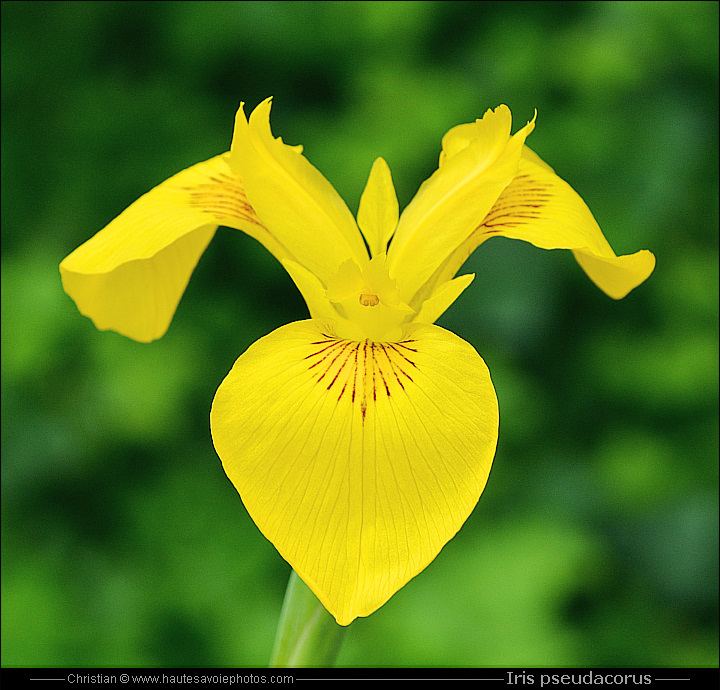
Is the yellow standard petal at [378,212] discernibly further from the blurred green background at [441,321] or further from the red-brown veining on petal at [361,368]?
the blurred green background at [441,321]

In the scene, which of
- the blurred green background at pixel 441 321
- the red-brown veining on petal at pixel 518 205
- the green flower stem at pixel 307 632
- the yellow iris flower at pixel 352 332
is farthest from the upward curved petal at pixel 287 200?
the blurred green background at pixel 441 321

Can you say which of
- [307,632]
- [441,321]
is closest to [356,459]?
[307,632]

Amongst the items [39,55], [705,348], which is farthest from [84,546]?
[705,348]

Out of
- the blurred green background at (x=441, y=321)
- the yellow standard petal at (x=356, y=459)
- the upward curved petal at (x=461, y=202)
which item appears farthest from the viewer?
the blurred green background at (x=441, y=321)

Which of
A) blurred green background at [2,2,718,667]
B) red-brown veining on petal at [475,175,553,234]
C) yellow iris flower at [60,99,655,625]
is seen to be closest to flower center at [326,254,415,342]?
yellow iris flower at [60,99,655,625]

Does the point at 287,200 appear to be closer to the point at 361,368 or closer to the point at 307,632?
the point at 361,368

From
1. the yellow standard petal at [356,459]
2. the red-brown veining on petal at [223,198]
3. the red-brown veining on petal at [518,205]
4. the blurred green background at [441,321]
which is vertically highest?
the red-brown veining on petal at [223,198]

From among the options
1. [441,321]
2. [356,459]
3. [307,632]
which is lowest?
[441,321]

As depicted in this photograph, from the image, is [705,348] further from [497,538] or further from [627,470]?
[497,538]
